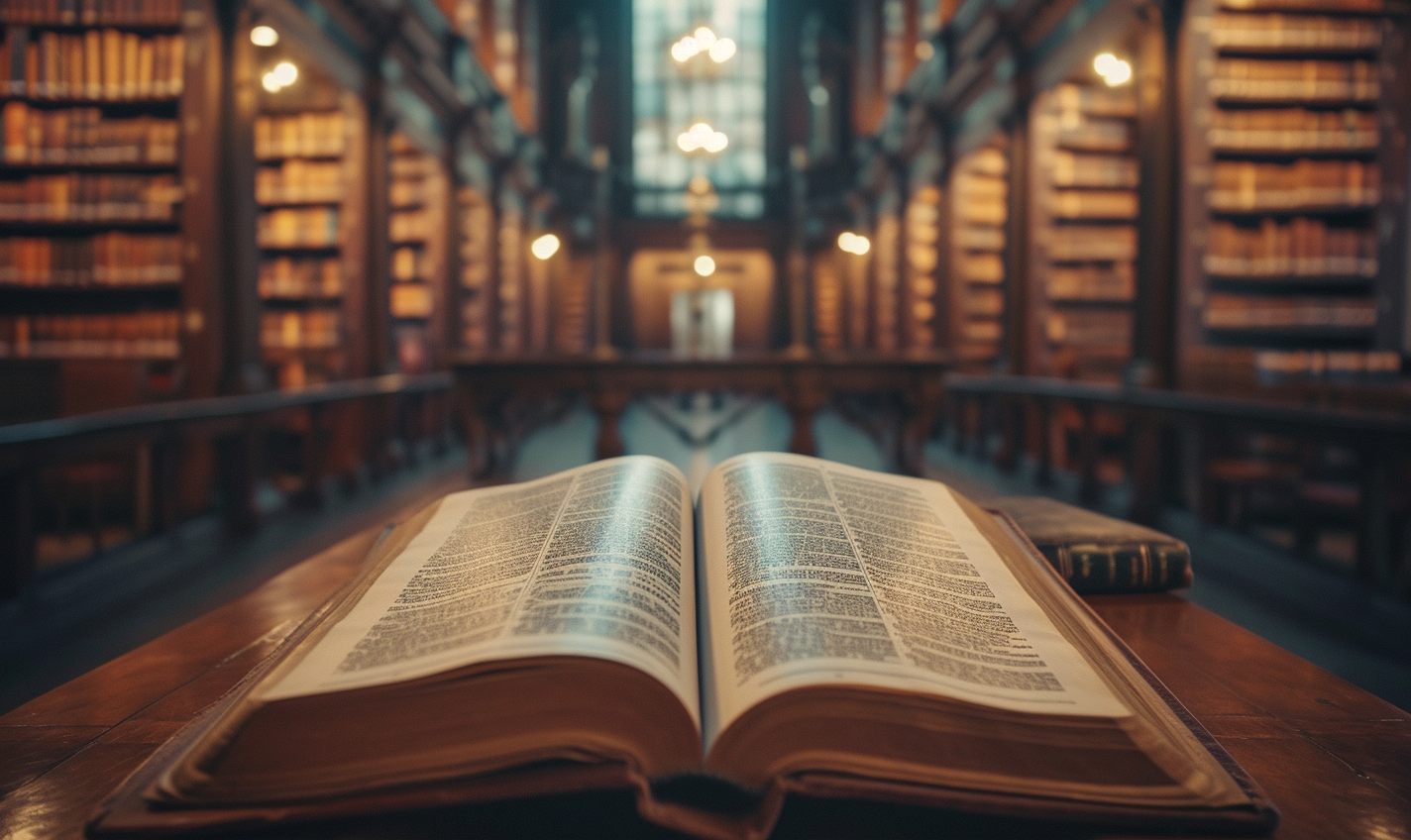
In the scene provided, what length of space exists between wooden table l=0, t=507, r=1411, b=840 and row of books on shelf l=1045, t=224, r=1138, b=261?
590 centimetres

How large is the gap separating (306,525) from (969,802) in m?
3.94

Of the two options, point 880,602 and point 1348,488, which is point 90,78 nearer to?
point 880,602

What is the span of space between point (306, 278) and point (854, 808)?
6.23 meters

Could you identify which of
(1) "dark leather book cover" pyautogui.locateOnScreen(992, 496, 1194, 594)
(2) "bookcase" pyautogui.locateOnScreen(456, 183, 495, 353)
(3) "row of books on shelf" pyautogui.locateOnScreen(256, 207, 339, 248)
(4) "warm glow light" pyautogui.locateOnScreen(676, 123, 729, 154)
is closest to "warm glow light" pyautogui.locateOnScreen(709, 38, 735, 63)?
(4) "warm glow light" pyautogui.locateOnScreen(676, 123, 729, 154)

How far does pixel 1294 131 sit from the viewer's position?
4504mm

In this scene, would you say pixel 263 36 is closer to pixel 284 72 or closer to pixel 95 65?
pixel 284 72

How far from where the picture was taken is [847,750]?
1.39ft

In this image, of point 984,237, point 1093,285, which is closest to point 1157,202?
point 1093,285

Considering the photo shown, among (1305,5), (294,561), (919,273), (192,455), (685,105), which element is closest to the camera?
(294,561)

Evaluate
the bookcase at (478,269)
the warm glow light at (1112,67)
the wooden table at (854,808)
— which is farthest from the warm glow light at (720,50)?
the wooden table at (854,808)

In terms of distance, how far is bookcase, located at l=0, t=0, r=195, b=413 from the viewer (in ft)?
13.4

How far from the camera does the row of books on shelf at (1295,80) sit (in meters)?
4.46

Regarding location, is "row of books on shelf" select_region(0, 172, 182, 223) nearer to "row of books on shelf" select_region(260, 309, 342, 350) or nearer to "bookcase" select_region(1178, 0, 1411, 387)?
"row of books on shelf" select_region(260, 309, 342, 350)

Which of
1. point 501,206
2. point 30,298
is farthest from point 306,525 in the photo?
point 501,206
